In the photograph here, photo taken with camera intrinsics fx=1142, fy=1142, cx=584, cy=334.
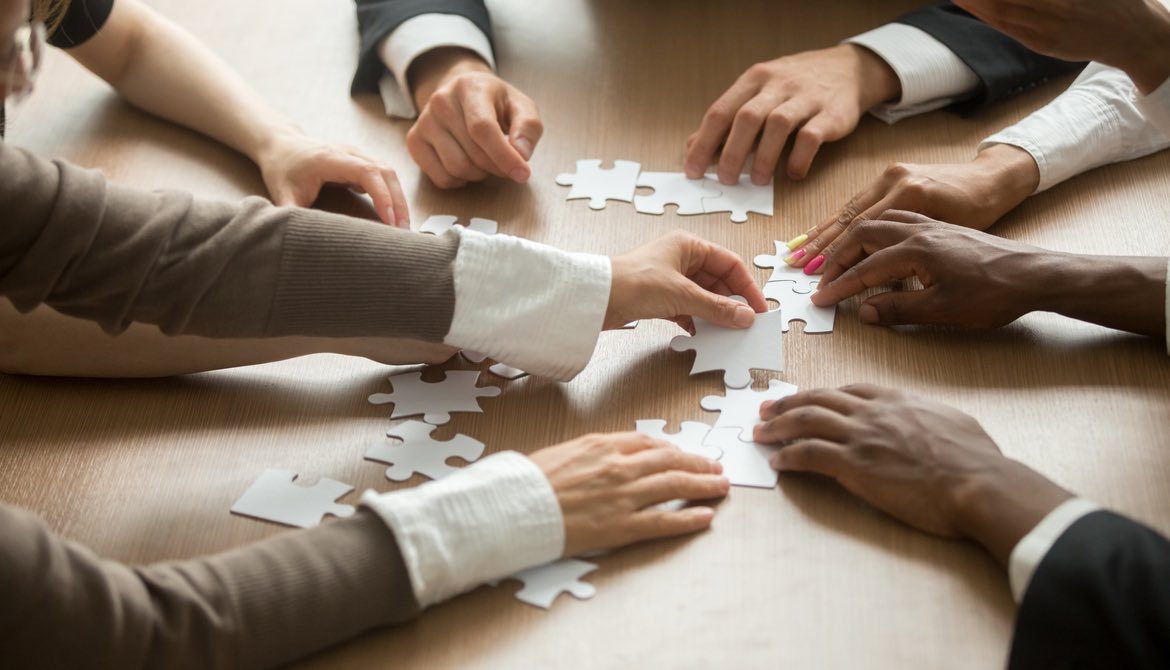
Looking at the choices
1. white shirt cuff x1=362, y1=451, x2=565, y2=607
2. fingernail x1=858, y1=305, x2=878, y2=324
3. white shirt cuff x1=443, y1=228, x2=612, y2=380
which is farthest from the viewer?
fingernail x1=858, y1=305, x2=878, y2=324

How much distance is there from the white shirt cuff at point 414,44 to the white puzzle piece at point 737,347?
2.30 feet

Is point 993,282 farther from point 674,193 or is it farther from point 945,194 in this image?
point 674,193

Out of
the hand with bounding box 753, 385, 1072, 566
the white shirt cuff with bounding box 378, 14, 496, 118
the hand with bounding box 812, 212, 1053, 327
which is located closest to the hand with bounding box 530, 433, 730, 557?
the hand with bounding box 753, 385, 1072, 566

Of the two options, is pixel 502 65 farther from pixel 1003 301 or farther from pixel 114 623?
pixel 114 623

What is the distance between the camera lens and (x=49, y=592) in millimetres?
939

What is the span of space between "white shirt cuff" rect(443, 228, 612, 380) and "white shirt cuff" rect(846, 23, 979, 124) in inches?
26.8

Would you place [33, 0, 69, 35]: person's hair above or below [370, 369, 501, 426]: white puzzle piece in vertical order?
above

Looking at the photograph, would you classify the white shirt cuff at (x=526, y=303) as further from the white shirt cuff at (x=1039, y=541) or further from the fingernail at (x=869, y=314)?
the white shirt cuff at (x=1039, y=541)

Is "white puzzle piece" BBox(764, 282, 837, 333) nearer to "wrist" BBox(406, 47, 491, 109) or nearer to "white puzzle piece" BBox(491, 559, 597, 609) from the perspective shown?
"white puzzle piece" BBox(491, 559, 597, 609)

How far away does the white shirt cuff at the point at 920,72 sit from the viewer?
173cm

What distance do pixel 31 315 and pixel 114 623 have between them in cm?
59

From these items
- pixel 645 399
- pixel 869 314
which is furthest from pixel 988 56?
pixel 645 399

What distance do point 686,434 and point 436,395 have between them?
0.30m

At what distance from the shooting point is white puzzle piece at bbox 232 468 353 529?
3.98ft
